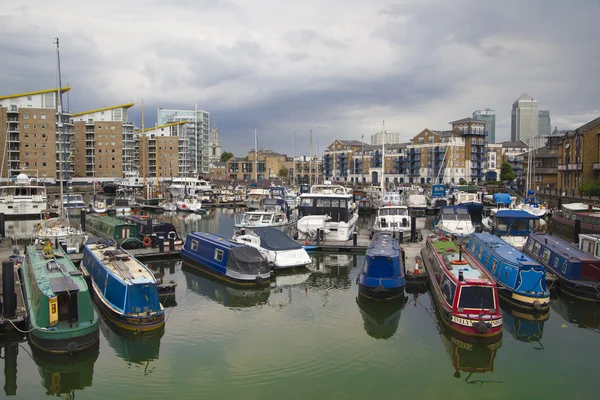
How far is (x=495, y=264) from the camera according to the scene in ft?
80.4

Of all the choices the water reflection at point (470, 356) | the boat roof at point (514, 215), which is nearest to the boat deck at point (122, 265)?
the water reflection at point (470, 356)

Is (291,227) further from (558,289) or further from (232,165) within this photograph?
(232,165)

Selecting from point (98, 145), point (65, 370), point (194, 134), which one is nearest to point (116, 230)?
point (65, 370)

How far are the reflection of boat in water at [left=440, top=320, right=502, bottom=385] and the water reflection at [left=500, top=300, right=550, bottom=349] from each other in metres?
1.73

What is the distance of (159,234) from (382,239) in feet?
54.6

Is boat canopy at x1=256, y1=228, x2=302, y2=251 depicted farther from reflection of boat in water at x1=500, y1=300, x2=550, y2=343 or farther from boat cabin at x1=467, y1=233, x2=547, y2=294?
reflection of boat in water at x1=500, y1=300, x2=550, y2=343

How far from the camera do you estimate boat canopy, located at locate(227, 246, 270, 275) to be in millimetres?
26312

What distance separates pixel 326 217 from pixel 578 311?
66.8ft

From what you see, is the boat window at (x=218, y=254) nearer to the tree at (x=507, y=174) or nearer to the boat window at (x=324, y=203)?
the boat window at (x=324, y=203)

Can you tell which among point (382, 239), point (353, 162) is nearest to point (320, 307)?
point (382, 239)

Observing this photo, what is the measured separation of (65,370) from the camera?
16.4 m

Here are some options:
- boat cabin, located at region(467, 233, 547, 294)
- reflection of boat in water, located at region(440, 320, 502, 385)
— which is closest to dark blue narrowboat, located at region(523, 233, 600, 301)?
boat cabin, located at region(467, 233, 547, 294)

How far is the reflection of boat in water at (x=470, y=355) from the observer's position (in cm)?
1678

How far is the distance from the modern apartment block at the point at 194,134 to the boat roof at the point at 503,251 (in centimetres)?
12094
